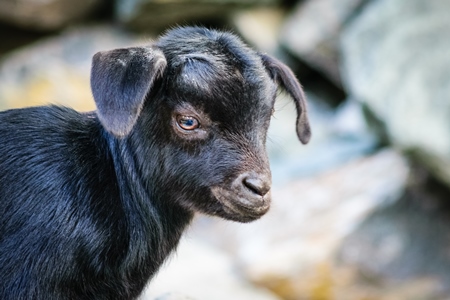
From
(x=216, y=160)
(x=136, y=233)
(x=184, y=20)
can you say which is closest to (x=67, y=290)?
(x=136, y=233)

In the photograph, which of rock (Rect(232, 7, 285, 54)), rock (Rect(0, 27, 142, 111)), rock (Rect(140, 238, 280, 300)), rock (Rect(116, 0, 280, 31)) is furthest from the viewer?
rock (Rect(232, 7, 285, 54))

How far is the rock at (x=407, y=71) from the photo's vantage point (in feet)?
20.1

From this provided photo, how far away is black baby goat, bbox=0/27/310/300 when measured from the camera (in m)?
3.01

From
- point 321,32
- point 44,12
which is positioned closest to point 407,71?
point 321,32

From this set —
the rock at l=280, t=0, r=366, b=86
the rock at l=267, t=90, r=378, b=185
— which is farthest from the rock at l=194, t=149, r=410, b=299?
the rock at l=280, t=0, r=366, b=86

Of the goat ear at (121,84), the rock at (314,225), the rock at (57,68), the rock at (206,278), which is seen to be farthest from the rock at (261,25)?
the goat ear at (121,84)

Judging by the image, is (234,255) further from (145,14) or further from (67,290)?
(67,290)

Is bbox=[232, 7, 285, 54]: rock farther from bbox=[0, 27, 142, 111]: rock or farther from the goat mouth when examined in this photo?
the goat mouth

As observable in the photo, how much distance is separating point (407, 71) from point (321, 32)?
2.09 metres

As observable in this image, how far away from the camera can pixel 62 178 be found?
10.4ft

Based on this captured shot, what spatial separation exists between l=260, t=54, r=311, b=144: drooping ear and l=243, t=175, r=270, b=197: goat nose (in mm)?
572

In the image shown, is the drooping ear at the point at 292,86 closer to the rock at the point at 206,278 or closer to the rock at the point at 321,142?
the rock at the point at 206,278

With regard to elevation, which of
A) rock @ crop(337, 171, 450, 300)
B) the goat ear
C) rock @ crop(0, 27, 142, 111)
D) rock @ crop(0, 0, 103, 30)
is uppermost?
the goat ear

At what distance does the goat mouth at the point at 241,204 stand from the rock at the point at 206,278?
3.41 meters
